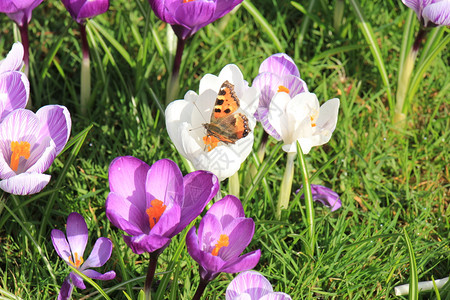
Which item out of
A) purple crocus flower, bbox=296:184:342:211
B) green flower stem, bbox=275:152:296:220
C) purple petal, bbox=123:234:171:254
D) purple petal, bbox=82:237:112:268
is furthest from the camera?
purple crocus flower, bbox=296:184:342:211

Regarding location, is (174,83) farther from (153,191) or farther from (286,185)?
(153,191)

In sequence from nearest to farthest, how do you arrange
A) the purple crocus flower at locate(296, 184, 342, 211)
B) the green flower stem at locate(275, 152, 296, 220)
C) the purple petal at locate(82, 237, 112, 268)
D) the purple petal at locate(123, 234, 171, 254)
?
the purple petal at locate(123, 234, 171, 254) < the purple petal at locate(82, 237, 112, 268) < the green flower stem at locate(275, 152, 296, 220) < the purple crocus flower at locate(296, 184, 342, 211)

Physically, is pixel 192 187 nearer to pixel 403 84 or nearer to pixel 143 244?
pixel 143 244

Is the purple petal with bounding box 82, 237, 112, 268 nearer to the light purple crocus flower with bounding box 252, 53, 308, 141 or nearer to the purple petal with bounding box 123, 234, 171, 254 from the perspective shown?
the purple petal with bounding box 123, 234, 171, 254

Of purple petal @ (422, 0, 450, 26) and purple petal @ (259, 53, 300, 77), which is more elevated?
purple petal @ (422, 0, 450, 26)

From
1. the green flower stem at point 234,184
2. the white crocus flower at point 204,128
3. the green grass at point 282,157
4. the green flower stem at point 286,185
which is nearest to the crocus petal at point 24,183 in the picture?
the green grass at point 282,157

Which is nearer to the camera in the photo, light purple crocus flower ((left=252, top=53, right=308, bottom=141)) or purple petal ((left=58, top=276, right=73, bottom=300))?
purple petal ((left=58, top=276, right=73, bottom=300))

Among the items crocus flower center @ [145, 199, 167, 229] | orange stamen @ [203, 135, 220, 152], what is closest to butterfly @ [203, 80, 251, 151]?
orange stamen @ [203, 135, 220, 152]
